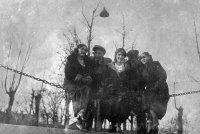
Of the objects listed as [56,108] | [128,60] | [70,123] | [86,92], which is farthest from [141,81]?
[56,108]

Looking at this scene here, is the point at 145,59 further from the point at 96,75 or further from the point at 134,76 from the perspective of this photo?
the point at 96,75

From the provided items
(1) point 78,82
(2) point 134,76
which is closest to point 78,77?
(1) point 78,82

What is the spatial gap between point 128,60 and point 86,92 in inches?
47.6

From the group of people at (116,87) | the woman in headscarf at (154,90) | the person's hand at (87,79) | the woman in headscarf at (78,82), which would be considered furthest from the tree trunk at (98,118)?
the woman in headscarf at (154,90)

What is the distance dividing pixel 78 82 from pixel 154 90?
1455mm

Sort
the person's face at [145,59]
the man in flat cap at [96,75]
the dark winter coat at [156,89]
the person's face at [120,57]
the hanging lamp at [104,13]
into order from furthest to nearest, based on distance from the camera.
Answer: the hanging lamp at [104,13]
the person's face at [145,59]
the person's face at [120,57]
the dark winter coat at [156,89]
the man in flat cap at [96,75]

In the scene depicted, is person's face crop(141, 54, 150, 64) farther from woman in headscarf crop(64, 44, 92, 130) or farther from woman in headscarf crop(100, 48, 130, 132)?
woman in headscarf crop(64, 44, 92, 130)

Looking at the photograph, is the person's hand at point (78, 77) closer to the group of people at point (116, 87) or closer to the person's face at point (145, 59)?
the group of people at point (116, 87)

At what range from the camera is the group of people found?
476 cm

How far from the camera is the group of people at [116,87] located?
4.76m

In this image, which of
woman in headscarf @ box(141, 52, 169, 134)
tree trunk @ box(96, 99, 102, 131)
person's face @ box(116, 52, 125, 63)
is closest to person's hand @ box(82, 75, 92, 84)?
tree trunk @ box(96, 99, 102, 131)

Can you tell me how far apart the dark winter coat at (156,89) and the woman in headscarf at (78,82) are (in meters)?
1.15

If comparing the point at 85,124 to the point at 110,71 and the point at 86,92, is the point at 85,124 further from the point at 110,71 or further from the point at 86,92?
the point at 110,71

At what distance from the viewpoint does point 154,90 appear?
5.29m
